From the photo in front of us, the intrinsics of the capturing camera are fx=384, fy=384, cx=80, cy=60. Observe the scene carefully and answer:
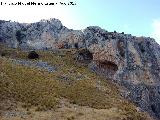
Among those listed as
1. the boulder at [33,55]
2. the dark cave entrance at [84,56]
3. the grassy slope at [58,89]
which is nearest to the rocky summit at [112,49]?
the dark cave entrance at [84,56]

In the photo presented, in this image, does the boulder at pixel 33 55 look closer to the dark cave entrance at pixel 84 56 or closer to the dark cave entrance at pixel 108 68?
the dark cave entrance at pixel 84 56

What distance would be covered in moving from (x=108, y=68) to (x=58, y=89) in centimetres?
2861

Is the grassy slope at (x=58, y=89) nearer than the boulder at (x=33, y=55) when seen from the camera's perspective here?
Yes

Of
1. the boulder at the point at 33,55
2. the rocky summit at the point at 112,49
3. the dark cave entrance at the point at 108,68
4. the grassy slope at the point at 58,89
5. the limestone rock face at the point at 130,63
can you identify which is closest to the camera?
the grassy slope at the point at 58,89

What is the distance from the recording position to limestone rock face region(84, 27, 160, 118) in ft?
296

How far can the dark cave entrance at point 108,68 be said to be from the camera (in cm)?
9156

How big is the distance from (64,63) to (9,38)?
30.2m

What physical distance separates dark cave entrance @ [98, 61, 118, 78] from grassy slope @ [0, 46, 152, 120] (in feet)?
23.7

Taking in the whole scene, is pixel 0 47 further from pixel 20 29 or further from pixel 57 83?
pixel 57 83

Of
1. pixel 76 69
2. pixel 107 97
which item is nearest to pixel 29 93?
pixel 107 97

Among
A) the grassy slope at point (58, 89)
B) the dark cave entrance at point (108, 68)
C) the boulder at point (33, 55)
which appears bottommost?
the grassy slope at point (58, 89)

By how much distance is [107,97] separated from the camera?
69312 millimetres

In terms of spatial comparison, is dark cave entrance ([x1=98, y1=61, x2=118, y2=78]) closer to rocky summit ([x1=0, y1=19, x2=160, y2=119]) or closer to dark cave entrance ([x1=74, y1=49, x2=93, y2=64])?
rocky summit ([x1=0, y1=19, x2=160, y2=119])

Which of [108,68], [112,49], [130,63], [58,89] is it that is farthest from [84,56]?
[58,89]
